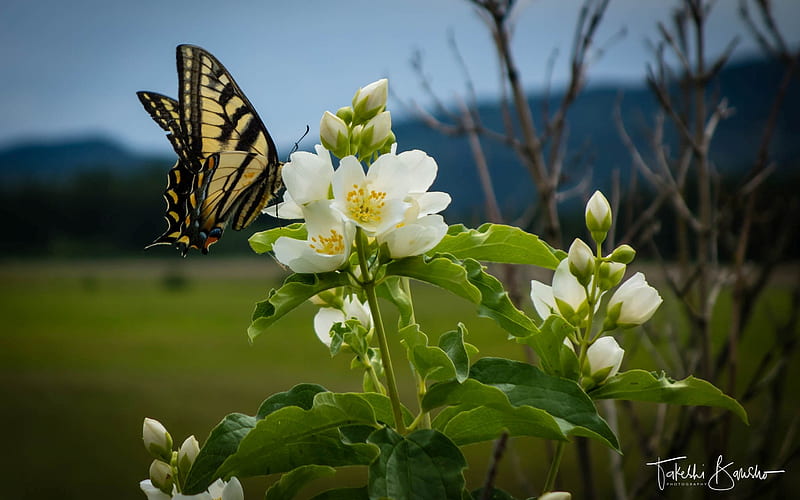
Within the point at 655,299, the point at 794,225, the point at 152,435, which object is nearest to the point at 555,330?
the point at 655,299

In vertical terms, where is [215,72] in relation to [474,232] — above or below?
above

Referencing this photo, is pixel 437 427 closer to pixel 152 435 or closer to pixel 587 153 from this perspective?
pixel 152 435

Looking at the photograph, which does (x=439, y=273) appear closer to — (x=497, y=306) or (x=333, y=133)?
(x=497, y=306)

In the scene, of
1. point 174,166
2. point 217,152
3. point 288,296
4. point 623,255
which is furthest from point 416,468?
point 174,166

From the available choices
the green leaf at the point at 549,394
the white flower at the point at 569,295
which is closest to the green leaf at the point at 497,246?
the white flower at the point at 569,295

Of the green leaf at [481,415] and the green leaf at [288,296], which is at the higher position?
the green leaf at [288,296]

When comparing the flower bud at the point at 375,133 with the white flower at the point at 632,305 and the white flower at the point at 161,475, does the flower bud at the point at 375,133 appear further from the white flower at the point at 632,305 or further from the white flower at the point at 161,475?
the white flower at the point at 161,475
